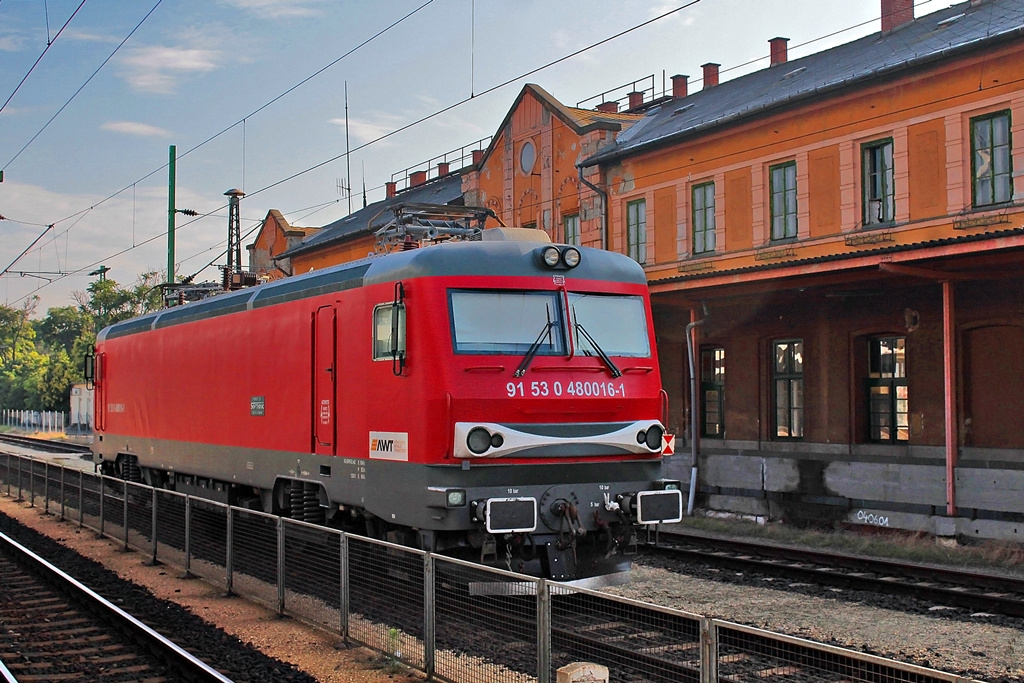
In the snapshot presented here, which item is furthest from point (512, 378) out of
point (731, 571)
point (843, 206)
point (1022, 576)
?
point (843, 206)

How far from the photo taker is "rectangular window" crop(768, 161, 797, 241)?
2388 centimetres

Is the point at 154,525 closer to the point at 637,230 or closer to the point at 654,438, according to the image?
the point at 654,438

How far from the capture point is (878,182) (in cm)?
2198

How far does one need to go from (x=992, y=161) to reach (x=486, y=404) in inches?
529

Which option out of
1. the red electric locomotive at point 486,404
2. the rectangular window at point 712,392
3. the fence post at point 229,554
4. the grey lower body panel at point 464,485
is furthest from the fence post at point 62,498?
the rectangular window at point 712,392

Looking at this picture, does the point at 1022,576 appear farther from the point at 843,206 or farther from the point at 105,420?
the point at 105,420

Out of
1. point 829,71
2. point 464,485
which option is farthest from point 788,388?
point 464,485

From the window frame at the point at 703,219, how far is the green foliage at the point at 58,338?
2314cm

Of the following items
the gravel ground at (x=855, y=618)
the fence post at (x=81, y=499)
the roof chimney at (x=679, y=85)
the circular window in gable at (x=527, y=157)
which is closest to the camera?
the gravel ground at (x=855, y=618)

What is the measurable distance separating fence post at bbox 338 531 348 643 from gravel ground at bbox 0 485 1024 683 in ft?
0.53

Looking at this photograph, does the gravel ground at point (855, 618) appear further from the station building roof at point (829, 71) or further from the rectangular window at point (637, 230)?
the rectangular window at point (637, 230)

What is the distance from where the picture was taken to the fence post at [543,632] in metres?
6.89

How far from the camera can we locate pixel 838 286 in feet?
66.2

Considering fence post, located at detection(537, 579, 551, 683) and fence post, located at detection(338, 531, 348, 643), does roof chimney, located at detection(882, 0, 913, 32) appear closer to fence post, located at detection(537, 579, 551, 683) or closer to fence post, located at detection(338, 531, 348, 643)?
fence post, located at detection(338, 531, 348, 643)
